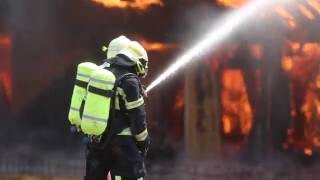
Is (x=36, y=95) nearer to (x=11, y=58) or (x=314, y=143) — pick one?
(x=11, y=58)

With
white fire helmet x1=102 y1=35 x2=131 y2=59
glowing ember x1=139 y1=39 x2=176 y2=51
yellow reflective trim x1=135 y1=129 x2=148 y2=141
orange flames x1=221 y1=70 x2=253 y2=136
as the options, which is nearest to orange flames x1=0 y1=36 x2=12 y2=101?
glowing ember x1=139 y1=39 x2=176 y2=51

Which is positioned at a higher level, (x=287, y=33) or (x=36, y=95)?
(x=287, y=33)

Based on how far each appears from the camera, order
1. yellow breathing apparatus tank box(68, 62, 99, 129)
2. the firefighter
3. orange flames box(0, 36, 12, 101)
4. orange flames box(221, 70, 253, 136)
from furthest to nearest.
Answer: orange flames box(0, 36, 12, 101), orange flames box(221, 70, 253, 136), yellow breathing apparatus tank box(68, 62, 99, 129), the firefighter

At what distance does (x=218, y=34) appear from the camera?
29.8 ft

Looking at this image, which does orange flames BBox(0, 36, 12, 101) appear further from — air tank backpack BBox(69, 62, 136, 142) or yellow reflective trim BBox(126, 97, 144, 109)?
yellow reflective trim BBox(126, 97, 144, 109)

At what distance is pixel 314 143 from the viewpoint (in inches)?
351

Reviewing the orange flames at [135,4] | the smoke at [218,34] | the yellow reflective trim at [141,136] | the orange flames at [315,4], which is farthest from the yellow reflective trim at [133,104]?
the orange flames at [315,4]

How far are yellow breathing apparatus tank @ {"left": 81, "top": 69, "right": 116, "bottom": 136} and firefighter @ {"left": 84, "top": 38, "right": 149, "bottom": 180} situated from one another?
0.42ft

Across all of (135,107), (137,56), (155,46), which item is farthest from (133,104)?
(155,46)

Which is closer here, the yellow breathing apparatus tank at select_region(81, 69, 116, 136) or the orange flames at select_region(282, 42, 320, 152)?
the yellow breathing apparatus tank at select_region(81, 69, 116, 136)

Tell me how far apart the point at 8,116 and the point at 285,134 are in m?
3.83

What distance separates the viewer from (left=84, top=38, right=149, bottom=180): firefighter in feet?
20.1

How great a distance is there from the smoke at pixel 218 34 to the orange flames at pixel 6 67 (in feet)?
6.55

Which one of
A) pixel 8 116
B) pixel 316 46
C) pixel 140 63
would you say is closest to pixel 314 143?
pixel 316 46
